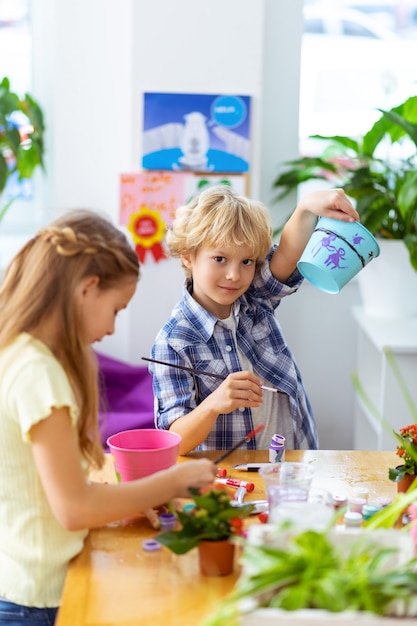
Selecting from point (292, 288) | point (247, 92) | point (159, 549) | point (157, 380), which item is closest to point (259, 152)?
point (247, 92)

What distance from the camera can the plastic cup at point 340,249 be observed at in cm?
164

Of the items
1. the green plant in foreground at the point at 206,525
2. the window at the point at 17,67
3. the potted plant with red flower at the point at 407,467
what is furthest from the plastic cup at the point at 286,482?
the window at the point at 17,67

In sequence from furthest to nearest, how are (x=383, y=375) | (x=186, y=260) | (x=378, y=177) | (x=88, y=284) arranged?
(x=378, y=177) → (x=383, y=375) → (x=186, y=260) → (x=88, y=284)

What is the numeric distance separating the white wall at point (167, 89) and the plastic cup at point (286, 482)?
1768 mm

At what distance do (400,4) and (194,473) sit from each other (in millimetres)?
2620

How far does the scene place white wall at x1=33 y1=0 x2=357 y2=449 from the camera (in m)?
2.89

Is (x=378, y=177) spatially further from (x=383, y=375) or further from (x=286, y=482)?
(x=286, y=482)

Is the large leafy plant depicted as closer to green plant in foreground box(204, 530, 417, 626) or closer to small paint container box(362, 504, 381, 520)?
small paint container box(362, 504, 381, 520)

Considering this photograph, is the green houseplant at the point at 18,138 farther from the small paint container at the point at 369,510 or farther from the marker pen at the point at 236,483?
the small paint container at the point at 369,510

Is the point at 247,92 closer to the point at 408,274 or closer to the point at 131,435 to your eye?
the point at 408,274

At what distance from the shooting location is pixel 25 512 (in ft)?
4.05

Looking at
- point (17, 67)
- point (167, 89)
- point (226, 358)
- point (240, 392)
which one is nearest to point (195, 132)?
point (167, 89)

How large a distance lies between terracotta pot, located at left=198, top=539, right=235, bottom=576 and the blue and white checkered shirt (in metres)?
0.56

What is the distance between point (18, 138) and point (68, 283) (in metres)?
2.01
